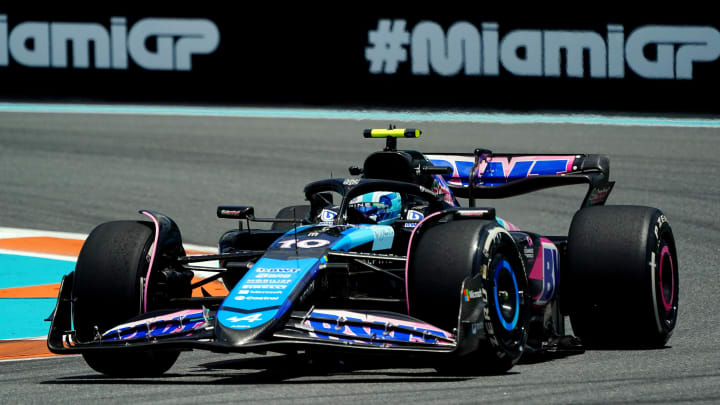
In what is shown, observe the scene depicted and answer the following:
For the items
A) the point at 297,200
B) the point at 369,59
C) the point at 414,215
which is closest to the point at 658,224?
the point at 414,215

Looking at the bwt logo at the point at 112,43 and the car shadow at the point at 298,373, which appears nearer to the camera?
the car shadow at the point at 298,373

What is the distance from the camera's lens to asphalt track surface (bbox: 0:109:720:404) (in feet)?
22.6

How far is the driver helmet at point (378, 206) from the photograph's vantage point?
8445 millimetres

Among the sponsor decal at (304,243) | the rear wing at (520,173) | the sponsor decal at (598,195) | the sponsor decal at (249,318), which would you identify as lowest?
the sponsor decal at (249,318)

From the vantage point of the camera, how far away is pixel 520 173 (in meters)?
10.3

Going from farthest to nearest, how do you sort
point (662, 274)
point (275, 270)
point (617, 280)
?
point (662, 274), point (617, 280), point (275, 270)

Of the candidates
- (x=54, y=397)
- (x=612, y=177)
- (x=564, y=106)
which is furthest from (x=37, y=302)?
(x=564, y=106)

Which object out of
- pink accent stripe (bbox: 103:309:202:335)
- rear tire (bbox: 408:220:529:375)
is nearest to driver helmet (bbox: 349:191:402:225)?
rear tire (bbox: 408:220:529:375)

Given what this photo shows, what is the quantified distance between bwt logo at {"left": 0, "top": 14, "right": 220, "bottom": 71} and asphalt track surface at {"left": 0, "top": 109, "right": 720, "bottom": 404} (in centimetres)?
95

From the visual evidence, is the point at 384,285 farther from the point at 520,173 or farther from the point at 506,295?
the point at 520,173

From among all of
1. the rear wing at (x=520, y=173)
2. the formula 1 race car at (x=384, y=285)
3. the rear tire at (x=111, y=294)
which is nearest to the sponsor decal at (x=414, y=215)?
the formula 1 race car at (x=384, y=285)

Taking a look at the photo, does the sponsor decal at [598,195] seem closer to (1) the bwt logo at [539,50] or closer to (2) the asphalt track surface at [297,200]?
(2) the asphalt track surface at [297,200]

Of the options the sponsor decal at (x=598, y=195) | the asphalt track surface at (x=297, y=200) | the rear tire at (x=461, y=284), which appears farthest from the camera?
the sponsor decal at (x=598, y=195)

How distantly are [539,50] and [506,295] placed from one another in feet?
43.8
